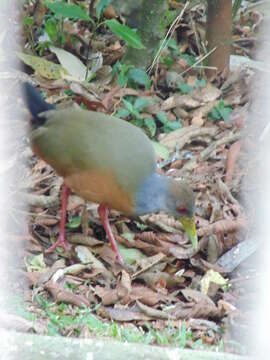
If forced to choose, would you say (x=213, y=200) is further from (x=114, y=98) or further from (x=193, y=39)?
(x=193, y=39)

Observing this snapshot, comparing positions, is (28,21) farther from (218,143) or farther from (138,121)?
(218,143)

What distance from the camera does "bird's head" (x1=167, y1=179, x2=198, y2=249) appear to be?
14.6 feet

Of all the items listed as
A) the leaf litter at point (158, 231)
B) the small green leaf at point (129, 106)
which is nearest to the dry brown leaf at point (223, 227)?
the leaf litter at point (158, 231)

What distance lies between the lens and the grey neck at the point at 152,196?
4438 millimetres

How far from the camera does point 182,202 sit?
4.46 metres

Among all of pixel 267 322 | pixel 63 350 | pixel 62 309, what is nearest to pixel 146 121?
pixel 62 309

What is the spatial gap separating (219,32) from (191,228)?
212 centimetres

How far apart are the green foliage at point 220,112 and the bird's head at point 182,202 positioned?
1575mm

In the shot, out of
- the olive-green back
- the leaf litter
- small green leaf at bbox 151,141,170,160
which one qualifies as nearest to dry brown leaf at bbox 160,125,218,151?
the leaf litter

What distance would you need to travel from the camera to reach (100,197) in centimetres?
438

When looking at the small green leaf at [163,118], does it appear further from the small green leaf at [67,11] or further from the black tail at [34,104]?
the black tail at [34,104]

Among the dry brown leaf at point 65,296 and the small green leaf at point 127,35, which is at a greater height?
the small green leaf at point 127,35

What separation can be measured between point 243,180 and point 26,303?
1.88 metres

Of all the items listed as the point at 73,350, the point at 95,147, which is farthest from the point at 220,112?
the point at 73,350
